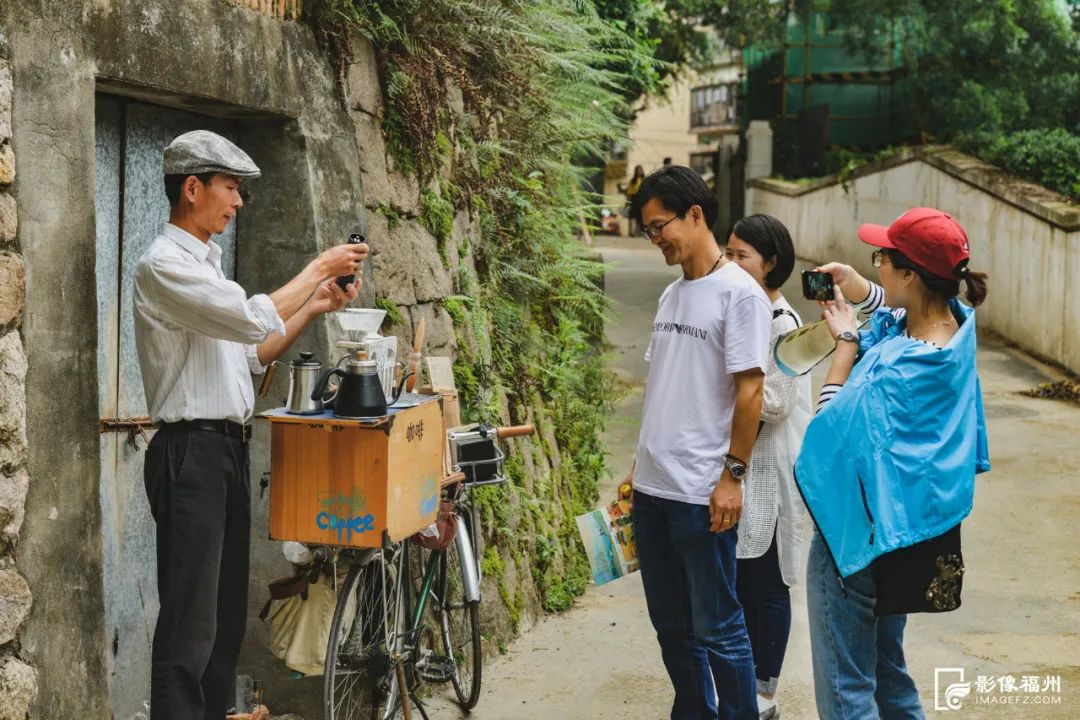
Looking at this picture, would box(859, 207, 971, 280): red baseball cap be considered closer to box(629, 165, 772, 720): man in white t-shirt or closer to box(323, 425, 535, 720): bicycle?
box(629, 165, 772, 720): man in white t-shirt

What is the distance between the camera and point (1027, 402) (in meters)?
12.4

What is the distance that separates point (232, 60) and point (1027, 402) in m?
10.2

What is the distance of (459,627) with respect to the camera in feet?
19.1

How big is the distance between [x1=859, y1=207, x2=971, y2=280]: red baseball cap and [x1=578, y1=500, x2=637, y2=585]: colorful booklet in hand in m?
1.70

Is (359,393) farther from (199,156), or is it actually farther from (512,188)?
(512,188)

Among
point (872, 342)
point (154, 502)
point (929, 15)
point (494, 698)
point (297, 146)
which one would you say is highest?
point (929, 15)

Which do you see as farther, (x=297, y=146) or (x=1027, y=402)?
(x=1027, y=402)

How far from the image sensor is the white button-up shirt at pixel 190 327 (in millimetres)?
3738

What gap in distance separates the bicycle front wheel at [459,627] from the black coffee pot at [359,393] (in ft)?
4.54

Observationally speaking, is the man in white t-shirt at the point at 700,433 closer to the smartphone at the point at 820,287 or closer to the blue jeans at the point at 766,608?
the smartphone at the point at 820,287

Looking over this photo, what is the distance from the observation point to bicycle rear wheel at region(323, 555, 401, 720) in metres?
4.46

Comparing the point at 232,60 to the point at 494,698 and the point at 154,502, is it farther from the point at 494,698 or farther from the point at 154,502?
the point at 494,698

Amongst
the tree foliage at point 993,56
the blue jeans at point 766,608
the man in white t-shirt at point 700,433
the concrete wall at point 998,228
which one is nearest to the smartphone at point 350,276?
the man in white t-shirt at point 700,433

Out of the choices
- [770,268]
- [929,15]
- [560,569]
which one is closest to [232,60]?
[770,268]
